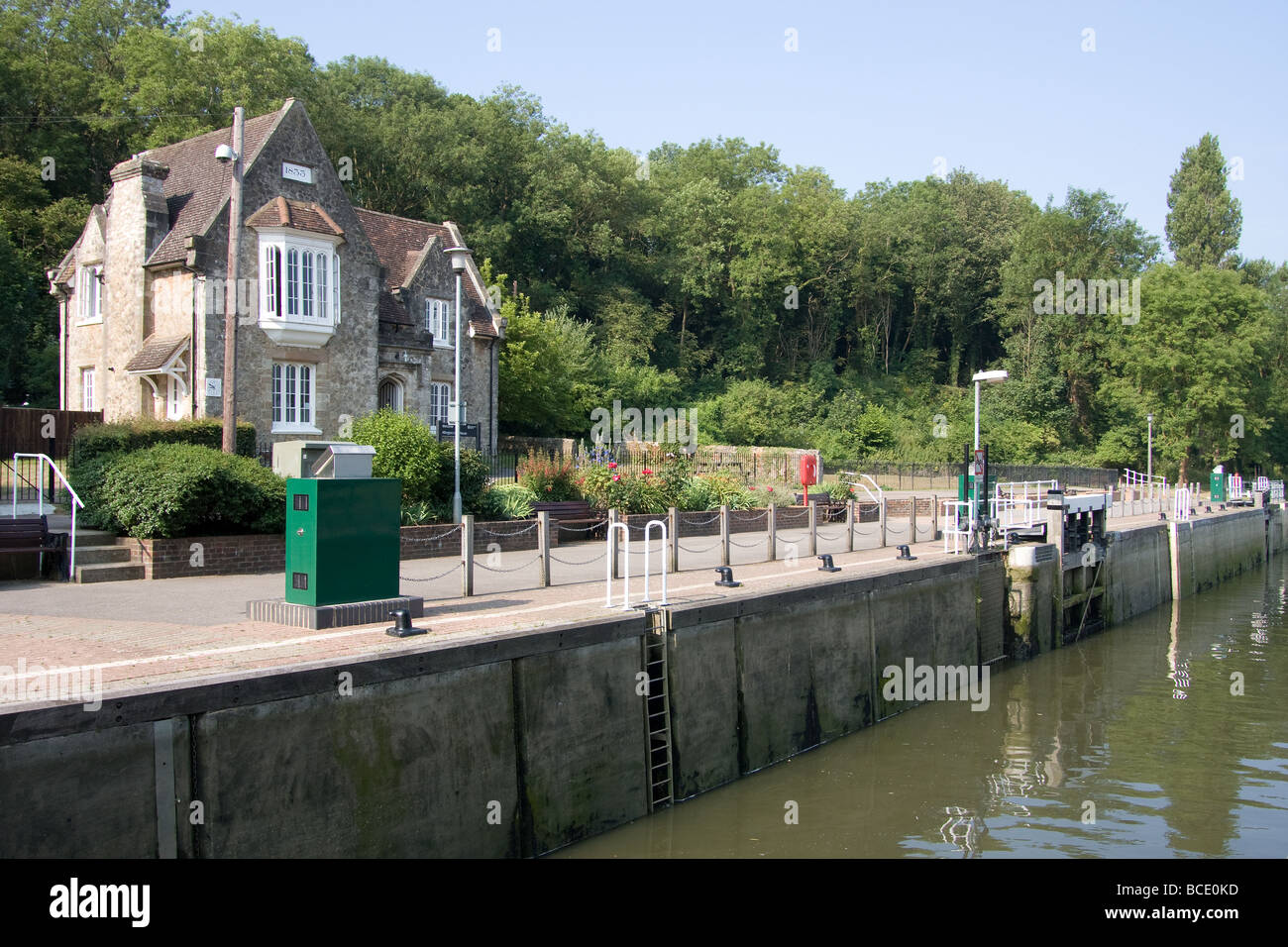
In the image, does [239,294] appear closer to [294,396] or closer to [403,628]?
[294,396]

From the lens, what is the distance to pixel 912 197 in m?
77.9

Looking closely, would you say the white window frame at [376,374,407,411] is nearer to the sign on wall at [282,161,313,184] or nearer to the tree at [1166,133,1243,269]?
the sign on wall at [282,161,313,184]

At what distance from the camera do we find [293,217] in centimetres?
2628

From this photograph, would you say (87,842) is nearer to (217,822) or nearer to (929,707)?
(217,822)

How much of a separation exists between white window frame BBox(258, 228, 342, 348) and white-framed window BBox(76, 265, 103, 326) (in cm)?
578

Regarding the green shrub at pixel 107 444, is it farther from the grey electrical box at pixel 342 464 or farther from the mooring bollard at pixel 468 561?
the grey electrical box at pixel 342 464

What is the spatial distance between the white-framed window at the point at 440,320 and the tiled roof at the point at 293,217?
6535 mm

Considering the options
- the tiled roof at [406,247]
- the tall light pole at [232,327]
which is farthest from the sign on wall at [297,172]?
the tall light pole at [232,327]

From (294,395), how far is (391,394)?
4.67m

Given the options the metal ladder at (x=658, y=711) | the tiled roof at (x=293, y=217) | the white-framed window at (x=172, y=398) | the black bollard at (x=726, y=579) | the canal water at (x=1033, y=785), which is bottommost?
the canal water at (x=1033, y=785)

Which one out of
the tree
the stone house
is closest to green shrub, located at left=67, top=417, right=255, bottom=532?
the stone house

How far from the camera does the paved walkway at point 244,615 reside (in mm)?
9156

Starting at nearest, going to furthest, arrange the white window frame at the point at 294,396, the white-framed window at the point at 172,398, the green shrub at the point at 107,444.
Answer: the green shrub at the point at 107,444 → the white-framed window at the point at 172,398 → the white window frame at the point at 294,396

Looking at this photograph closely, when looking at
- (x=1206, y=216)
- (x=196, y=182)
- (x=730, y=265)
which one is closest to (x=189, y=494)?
(x=196, y=182)
